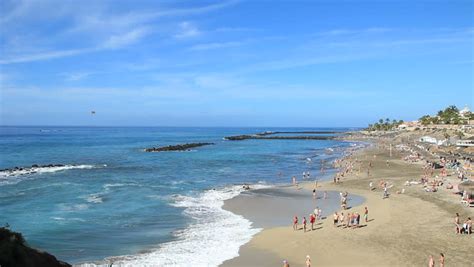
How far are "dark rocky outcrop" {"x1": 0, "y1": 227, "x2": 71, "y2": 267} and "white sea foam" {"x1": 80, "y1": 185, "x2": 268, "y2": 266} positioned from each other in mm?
8256

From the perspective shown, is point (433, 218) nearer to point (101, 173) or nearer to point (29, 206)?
point (29, 206)

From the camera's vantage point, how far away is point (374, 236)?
21.9 meters

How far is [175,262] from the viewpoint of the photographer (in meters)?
18.1

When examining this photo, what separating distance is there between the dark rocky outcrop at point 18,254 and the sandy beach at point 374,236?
9.36 metres

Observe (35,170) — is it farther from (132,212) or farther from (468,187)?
(468,187)

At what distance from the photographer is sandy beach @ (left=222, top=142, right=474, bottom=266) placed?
Answer: 60.4 ft

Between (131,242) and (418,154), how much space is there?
180 feet

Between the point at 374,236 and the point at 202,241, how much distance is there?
8.58 m

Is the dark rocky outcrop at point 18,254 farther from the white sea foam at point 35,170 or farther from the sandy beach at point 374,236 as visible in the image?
the white sea foam at point 35,170

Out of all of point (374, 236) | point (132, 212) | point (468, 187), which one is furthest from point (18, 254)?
point (468, 187)

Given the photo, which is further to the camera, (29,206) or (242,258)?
(29,206)


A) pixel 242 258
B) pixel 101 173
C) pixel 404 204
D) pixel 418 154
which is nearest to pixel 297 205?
pixel 404 204

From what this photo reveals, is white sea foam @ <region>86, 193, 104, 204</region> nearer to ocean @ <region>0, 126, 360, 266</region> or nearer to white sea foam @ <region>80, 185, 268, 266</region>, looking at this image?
ocean @ <region>0, 126, 360, 266</region>

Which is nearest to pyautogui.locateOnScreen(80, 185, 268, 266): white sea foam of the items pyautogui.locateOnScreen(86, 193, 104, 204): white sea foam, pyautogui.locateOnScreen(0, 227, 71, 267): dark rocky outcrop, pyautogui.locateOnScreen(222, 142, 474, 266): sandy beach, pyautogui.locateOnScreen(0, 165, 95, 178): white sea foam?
pyautogui.locateOnScreen(222, 142, 474, 266): sandy beach
